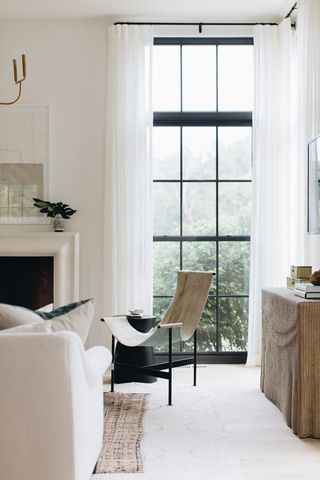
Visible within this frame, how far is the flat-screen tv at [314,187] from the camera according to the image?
394 centimetres

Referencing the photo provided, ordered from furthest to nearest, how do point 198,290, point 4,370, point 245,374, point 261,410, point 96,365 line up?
point 245,374
point 198,290
point 261,410
point 96,365
point 4,370

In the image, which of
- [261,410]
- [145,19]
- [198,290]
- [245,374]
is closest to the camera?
[261,410]

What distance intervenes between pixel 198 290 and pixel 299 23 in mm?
2285

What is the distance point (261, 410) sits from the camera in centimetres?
399

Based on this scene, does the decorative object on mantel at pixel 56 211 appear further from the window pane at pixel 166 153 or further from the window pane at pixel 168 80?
the window pane at pixel 168 80

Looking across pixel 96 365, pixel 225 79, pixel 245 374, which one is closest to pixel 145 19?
pixel 225 79

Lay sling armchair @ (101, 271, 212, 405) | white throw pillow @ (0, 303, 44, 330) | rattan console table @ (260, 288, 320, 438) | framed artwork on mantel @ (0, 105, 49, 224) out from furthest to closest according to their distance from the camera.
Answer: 1. framed artwork on mantel @ (0, 105, 49, 224)
2. sling armchair @ (101, 271, 212, 405)
3. rattan console table @ (260, 288, 320, 438)
4. white throw pillow @ (0, 303, 44, 330)

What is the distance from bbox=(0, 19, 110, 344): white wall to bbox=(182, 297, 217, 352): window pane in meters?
0.98

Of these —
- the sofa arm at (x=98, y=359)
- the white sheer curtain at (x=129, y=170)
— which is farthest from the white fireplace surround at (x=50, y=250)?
the sofa arm at (x=98, y=359)

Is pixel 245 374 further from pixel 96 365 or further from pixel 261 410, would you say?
A: pixel 96 365

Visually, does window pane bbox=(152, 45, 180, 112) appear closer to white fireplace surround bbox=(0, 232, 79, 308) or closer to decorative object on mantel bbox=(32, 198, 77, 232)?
decorative object on mantel bbox=(32, 198, 77, 232)

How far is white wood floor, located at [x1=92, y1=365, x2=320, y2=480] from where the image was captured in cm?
288

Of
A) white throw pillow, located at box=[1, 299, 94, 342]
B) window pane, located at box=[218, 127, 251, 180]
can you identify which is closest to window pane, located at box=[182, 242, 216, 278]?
window pane, located at box=[218, 127, 251, 180]

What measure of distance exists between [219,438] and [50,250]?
2.44m
